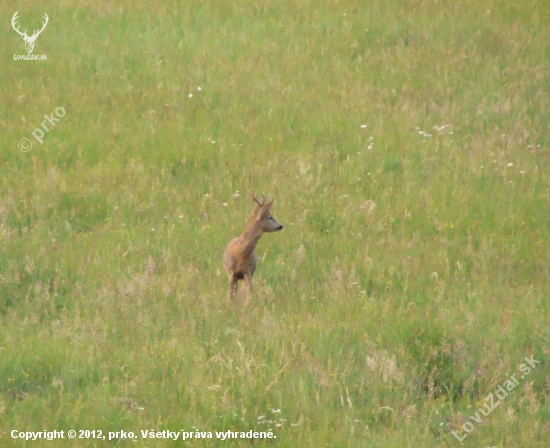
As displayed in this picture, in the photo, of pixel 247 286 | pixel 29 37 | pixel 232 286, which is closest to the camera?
pixel 247 286

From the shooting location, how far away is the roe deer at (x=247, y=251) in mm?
7363

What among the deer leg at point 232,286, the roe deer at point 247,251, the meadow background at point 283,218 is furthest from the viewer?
the roe deer at point 247,251

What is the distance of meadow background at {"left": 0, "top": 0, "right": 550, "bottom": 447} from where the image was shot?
559cm

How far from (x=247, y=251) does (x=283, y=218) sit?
1808 mm

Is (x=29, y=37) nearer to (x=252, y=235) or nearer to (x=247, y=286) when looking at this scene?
(x=252, y=235)

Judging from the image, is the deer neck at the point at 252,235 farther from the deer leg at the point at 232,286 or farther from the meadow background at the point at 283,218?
the meadow background at the point at 283,218

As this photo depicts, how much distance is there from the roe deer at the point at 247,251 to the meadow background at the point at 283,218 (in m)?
0.24

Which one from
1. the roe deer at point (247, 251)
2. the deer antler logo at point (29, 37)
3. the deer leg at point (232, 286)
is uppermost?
the deer antler logo at point (29, 37)

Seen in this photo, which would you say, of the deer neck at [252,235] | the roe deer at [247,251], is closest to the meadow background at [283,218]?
the roe deer at [247,251]

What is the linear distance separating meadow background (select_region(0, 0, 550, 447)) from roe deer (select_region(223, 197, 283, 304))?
0.24 m

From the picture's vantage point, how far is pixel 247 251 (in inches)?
291

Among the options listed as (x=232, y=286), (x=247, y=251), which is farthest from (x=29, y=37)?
(x=232, y=286)

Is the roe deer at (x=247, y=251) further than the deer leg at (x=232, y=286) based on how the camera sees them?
Yes

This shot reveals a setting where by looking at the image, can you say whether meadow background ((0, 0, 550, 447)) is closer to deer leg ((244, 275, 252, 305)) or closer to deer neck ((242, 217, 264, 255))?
deer leg ((244, 275, 252, 305))
